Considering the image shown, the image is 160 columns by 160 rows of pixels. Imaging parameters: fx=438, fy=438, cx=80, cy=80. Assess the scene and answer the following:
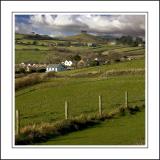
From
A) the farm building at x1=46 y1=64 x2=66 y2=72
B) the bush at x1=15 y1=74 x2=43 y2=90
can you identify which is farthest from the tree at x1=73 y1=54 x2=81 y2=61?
the bush at x1=15 y1=74 x2=43 y2=90

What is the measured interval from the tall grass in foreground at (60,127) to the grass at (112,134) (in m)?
0.18

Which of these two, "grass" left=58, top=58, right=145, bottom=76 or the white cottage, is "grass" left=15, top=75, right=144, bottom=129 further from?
the white cottage

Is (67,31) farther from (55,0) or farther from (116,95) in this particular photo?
(116,95)

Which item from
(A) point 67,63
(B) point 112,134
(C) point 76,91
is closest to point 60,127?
(B) point 112,134

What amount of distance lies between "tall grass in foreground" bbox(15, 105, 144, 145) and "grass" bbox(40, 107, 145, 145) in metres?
0.18

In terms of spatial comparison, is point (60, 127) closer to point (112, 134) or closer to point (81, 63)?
point (112, 134)

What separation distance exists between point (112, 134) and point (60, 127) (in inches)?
42.2

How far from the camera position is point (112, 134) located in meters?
7.96

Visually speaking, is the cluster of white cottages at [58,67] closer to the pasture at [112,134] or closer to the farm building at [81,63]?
the farm building at [81,63]

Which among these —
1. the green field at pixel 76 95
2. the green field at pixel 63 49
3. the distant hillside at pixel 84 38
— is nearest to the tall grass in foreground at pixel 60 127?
the green field at pixel 76 95

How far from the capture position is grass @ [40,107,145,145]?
283 inches

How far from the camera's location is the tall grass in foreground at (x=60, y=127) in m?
7.42

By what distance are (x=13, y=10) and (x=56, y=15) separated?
0.73 m

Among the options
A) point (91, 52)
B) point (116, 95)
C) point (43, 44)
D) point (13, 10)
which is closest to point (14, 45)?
point (13, 10)
